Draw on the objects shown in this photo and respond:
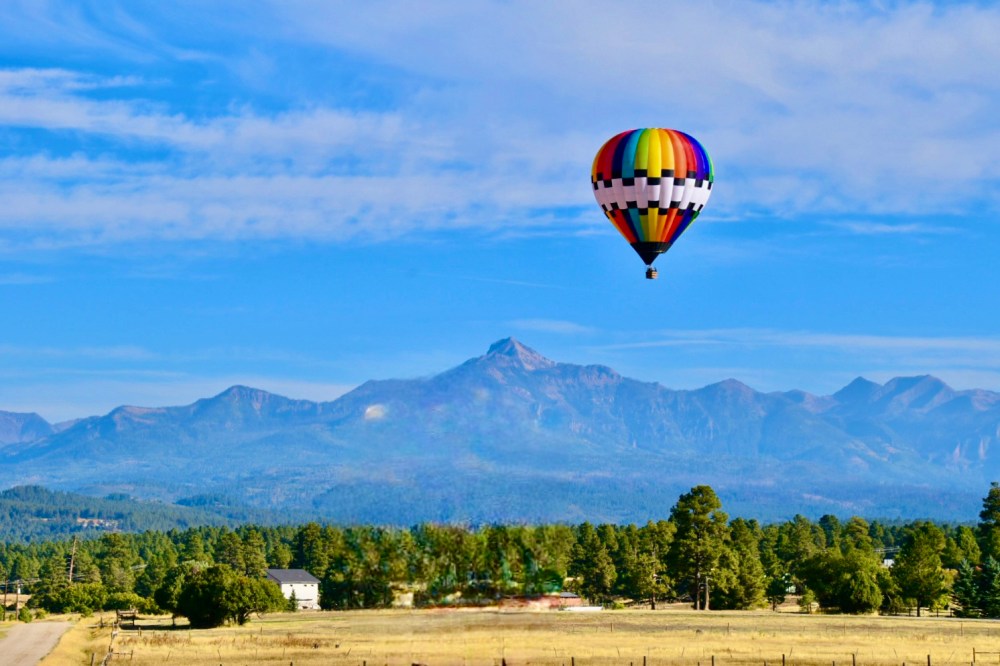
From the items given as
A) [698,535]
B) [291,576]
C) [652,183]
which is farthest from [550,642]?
[291,576]

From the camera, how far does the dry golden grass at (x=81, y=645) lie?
76.3 meters

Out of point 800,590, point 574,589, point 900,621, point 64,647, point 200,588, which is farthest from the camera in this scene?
point 800,590

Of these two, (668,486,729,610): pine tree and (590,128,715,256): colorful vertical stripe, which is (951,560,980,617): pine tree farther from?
(590,128,715,256): colorful vertical stripe

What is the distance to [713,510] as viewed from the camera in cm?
10519

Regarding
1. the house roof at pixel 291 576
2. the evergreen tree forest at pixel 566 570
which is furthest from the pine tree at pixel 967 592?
the house roof at pixel 291 576

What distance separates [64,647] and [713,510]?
50.1 metres

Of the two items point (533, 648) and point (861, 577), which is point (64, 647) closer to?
point (533, 648)

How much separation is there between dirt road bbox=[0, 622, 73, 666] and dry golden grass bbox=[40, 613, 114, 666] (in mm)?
690

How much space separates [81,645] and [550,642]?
36.7m

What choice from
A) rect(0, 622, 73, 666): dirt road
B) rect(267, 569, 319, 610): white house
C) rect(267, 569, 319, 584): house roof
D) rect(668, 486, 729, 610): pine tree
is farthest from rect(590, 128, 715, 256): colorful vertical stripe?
rect(267, 569, 319, 584): house roof

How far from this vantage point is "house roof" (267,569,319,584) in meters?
146

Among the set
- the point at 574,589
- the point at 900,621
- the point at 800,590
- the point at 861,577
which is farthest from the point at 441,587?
the point at 800,590

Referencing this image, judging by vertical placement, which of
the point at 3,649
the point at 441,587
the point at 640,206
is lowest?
the point at 3,649

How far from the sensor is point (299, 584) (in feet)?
479
